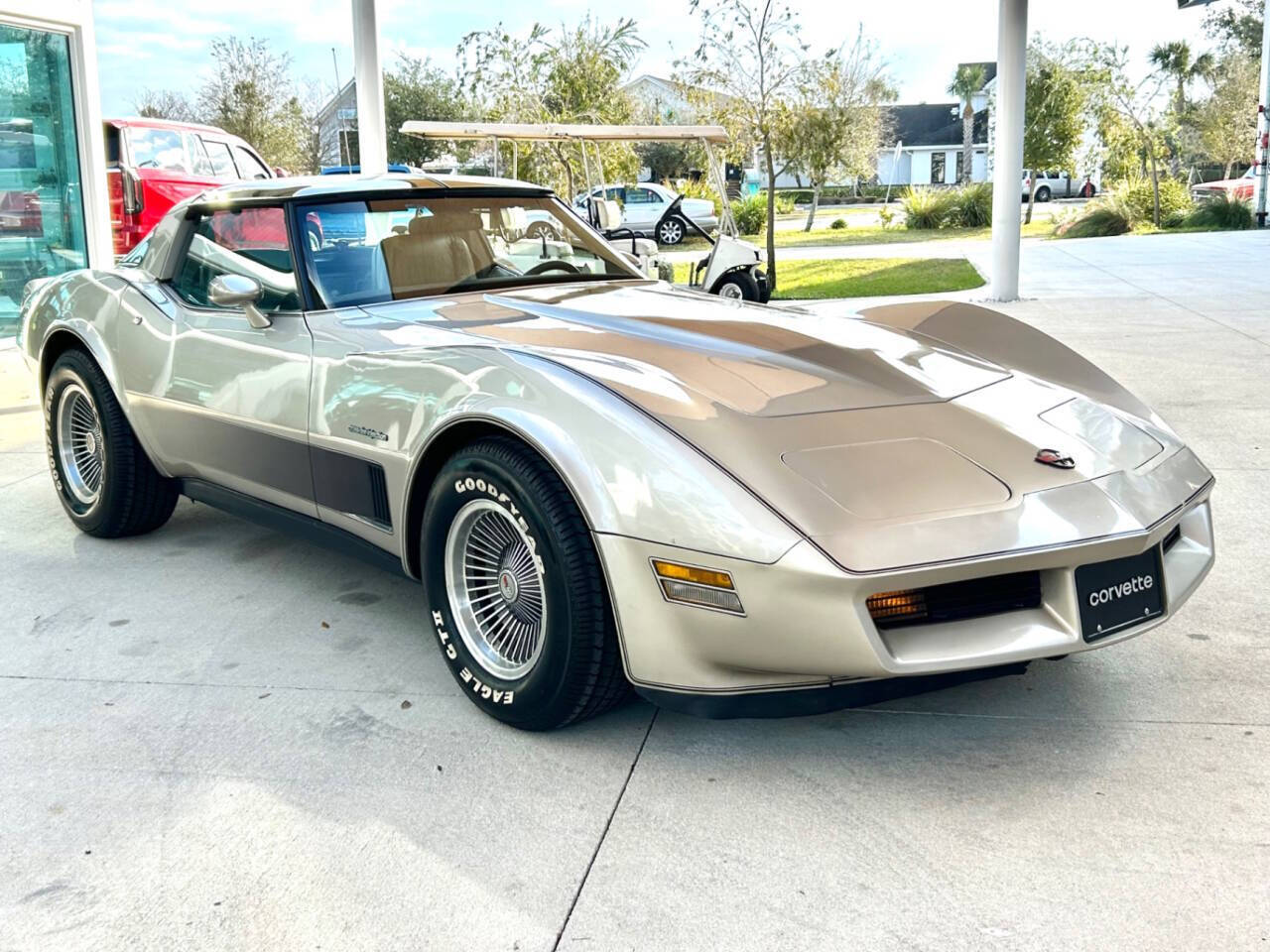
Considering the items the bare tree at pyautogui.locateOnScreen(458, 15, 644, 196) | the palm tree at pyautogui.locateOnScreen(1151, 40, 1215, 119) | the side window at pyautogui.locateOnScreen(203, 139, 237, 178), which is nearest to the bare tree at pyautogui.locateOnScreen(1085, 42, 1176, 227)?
the bare tree at pyautogui.locateOnScreen(458, 15, 644, 196)

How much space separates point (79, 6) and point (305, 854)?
35.9 feet

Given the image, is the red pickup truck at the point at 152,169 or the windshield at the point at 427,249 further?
the red pickup truck at the point at 152,169

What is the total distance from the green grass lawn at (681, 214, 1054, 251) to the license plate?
2245 centimetres

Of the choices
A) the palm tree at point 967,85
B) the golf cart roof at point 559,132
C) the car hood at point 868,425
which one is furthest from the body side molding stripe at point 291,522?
the palm tree at point 967,85

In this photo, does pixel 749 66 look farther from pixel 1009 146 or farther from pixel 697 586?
pixel 697 586

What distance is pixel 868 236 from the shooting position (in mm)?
26906

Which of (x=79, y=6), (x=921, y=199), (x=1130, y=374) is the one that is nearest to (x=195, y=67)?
(x=921, y=199)

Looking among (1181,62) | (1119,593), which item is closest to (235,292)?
(1119,593)

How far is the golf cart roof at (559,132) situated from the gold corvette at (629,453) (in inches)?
349

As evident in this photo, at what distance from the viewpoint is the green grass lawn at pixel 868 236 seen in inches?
993

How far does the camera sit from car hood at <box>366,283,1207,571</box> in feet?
8.01

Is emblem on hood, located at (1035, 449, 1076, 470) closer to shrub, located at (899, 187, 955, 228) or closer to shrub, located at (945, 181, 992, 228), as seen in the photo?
shrub, located at (945, 181, 992, 228)

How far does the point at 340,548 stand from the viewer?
3.54m

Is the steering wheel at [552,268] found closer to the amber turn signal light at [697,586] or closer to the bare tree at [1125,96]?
the amber turn signal light at [697,586]
